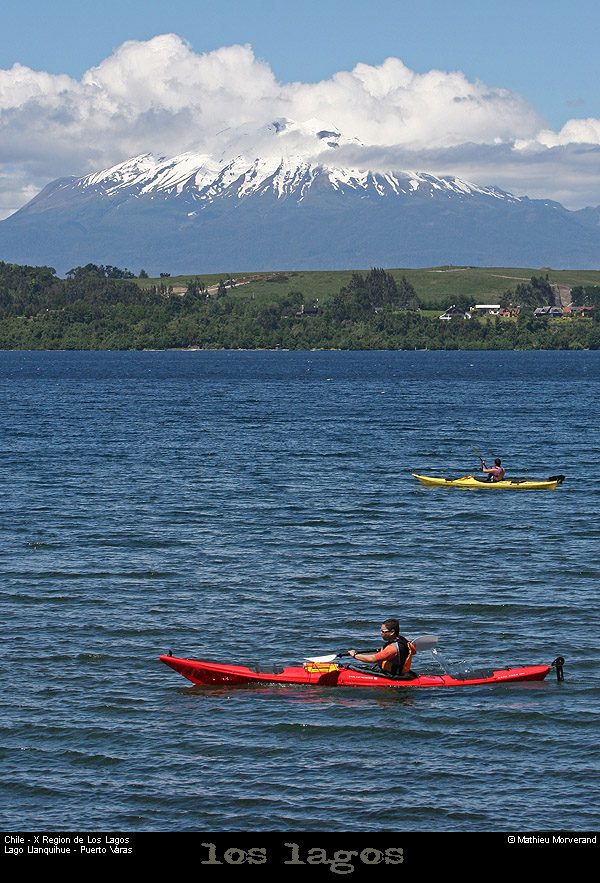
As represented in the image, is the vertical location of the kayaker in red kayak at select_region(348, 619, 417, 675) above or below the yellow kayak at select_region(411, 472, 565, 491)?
below

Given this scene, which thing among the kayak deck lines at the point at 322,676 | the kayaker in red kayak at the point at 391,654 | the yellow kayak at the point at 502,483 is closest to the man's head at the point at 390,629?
the kayaker in red kayak at the point at 391,654

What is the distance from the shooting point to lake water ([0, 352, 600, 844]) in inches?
832

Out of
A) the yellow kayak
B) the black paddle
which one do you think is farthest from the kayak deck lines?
the yellow kayak

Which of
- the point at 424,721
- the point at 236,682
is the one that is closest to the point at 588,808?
the point at 424,721

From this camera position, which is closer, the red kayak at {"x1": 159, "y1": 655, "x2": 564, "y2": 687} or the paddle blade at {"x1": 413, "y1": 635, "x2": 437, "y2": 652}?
the red kayak at {"x1": 159, "y1": 655, "x2": 564, "y2": 687}

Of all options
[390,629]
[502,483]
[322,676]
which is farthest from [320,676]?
[502,483]

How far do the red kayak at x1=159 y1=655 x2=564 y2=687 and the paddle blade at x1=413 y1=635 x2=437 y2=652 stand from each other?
814 mm

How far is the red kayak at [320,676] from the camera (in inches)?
1045

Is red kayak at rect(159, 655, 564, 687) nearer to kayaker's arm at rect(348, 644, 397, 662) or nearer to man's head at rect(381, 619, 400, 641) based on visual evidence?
kayaker's arm at rect(348, 644, 397, 662)

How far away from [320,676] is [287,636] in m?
4.10

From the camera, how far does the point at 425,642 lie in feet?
90.7
